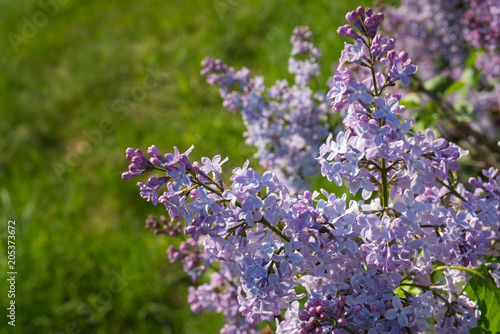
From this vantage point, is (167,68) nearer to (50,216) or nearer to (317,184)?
(50,216)

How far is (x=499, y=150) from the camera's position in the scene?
2268 millimetres

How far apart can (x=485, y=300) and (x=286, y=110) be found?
1.24 metres

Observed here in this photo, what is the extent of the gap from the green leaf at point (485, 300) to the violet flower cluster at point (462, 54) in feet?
3.75

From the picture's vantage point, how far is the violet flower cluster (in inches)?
86.4

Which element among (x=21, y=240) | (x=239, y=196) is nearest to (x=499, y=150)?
(x=239, y=196)

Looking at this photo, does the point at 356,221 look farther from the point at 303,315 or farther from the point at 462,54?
the point at 462,54

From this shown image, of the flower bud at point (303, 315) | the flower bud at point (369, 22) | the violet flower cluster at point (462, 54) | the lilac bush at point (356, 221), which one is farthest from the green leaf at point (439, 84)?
the flower bud at point (303, 315)

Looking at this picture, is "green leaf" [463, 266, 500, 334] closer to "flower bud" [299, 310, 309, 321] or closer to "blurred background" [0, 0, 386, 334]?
"flower bud" [299, 310, 309, 321]

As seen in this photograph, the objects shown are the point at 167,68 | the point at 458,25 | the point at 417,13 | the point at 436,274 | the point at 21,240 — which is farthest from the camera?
the point at 167,68

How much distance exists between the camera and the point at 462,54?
3059 mm

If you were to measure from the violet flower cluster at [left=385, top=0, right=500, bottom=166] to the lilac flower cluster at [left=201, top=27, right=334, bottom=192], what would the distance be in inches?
21.1

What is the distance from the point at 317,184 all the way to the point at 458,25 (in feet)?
4.11

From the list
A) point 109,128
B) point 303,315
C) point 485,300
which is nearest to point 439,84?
point 485,300

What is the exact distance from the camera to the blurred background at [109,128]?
342 cm
